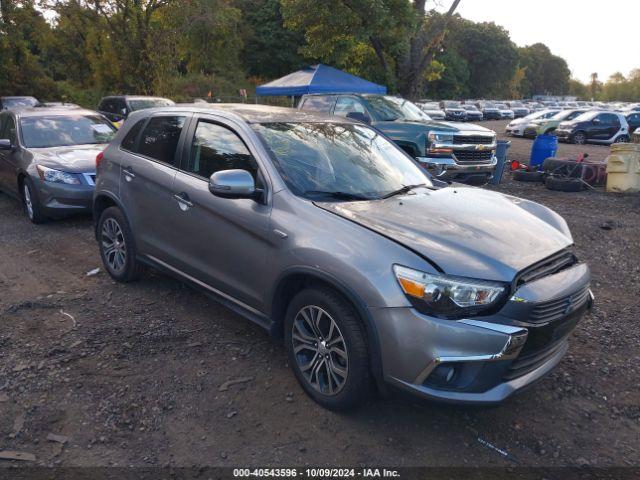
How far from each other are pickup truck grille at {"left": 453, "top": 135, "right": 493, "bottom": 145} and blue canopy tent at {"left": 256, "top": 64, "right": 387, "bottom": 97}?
8.87 m

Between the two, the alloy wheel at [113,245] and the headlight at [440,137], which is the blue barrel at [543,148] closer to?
the headlight at [440,137]

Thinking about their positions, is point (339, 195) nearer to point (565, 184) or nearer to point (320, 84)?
point (565, 184)

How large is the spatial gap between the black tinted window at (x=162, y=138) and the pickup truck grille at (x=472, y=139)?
6321mm

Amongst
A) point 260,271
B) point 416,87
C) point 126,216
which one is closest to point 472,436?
point 260,271

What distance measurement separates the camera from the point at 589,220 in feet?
26.8

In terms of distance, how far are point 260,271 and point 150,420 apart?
3.65 feet

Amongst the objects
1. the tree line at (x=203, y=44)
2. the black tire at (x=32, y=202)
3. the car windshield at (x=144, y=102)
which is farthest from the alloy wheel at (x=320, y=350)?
the tree line at (x=203, y=44)

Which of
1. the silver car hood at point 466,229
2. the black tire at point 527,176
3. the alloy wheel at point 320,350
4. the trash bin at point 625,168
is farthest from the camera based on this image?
the black tire at point 527,176

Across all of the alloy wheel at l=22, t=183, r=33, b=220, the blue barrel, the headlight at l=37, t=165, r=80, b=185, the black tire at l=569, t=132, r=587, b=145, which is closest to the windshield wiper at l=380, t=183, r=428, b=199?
the headlight at l=37, t=165, r=80, b=185

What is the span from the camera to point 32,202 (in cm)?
757

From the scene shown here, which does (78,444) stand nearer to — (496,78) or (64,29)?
(64,29)

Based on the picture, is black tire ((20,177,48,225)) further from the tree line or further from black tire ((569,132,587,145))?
black tire ((569,132,587,145))

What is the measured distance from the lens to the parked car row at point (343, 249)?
2.77 m

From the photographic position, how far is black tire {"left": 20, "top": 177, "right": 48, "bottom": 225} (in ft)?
24.4
